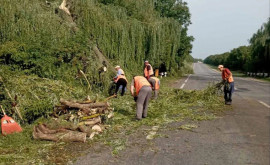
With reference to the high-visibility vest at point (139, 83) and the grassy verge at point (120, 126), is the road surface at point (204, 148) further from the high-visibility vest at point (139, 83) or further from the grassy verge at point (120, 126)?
the high-visibility vest at point (139, 83)

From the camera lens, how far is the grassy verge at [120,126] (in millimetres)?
4684

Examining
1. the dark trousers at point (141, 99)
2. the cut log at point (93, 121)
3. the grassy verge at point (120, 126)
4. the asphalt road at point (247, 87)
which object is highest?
the dark trousers at point (141, 99)

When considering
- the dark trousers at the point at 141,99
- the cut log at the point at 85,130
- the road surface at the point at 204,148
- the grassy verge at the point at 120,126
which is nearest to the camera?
the road surface at the point at 204,148

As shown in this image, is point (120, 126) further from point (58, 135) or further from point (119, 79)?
point (119, 79)

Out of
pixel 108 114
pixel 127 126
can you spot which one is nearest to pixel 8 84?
pixel 108 114

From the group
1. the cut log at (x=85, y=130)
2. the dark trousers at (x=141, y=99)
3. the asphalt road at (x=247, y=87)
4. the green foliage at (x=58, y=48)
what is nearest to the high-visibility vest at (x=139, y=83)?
the dark trousers at (x=141, y=99)

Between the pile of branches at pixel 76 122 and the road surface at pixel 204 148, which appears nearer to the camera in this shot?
the road surface at pixel 204 148

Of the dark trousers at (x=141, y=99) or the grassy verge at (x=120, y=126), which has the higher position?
the dark trousers at (x=141, y=99)

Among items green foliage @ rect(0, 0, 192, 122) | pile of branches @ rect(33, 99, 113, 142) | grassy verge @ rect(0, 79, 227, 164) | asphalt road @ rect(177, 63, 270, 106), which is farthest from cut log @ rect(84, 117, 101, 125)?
asphalt road @ rect(177, 63, 270, 106)

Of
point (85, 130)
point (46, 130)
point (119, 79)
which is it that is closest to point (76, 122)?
point (85, 130)

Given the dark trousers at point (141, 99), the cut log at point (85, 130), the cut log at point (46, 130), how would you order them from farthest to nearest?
1. the dark trousers at point (141, 99)
2. the cut log at point (85, 130)
3. the cut log at point (46, 130)

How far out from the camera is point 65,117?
670 cm

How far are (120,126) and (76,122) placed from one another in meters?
1.14

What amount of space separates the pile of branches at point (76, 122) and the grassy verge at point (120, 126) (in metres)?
0.17
